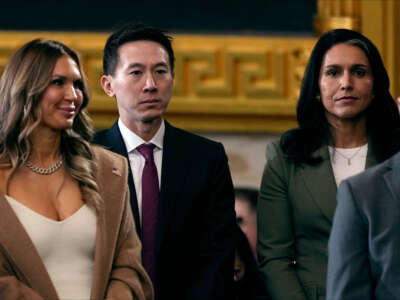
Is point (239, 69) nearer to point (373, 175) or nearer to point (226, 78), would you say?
point (226, 78)

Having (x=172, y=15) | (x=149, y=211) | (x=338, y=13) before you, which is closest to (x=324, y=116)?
(x=149, y=211)

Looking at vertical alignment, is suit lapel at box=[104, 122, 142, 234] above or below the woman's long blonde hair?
below

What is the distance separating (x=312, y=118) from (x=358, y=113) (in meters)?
0.16

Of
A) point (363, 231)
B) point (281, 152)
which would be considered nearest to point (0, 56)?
point (281, 152)

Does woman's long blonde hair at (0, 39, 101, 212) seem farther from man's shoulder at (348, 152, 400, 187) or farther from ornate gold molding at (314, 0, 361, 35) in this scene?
ornate gold molding at (314, 0, 361, 35)

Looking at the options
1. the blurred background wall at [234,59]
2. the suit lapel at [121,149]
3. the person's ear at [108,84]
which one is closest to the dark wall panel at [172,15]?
the blurred background wall at [234,59]

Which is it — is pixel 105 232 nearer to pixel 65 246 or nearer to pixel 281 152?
pixel 65 246

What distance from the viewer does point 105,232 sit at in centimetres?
235

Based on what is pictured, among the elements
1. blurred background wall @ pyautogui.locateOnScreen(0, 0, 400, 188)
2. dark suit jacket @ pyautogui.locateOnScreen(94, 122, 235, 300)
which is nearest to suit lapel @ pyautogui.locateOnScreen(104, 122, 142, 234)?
dark suit jacket @ pyautogui.locateOnScreen(94, 122, 235, 300)

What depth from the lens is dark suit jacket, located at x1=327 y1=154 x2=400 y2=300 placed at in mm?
1943

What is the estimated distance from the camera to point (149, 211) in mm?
2637

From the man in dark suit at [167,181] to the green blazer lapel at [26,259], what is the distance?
1.32 feet

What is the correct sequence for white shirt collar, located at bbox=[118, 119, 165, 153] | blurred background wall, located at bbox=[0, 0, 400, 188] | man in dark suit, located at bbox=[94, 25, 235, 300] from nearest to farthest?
man in dark suit, located at bbox=[94, 25, 235, 300] → white shirt collar, located at bbox=[118, 119, 165, 153] → blurred background wall, located at bbox=[0, 0, 400, 188]

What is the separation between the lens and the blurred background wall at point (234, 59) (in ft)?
13.4
